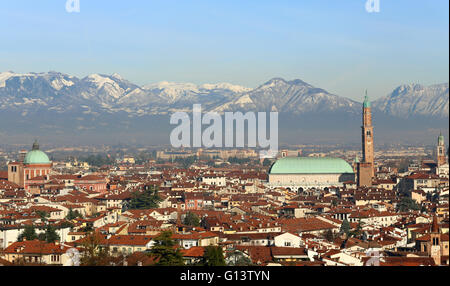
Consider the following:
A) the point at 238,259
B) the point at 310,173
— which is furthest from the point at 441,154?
the point at 238,259

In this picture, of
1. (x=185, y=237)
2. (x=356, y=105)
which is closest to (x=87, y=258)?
(x=185, y=237)

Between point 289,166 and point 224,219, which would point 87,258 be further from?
point 289,166

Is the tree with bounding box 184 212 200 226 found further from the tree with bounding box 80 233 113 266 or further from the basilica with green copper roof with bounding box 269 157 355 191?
the basilica with green copper roof with bounding box 269 157 355 191

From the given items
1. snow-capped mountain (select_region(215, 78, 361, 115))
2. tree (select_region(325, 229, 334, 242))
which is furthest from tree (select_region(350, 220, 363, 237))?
snow-capped mountain (select_region(215, 78, 361, 115))

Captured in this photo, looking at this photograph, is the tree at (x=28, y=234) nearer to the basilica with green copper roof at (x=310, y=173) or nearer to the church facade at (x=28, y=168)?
the church facade at (x=28, y=168)

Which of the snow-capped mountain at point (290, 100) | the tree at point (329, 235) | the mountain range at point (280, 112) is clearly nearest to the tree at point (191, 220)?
the tree at point (329, 235)
